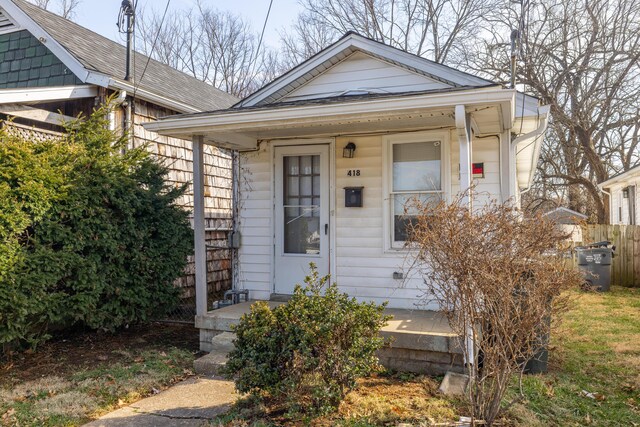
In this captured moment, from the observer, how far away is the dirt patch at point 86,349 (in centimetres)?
508

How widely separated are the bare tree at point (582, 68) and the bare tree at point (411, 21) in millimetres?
1014

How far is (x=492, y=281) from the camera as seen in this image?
3.22m

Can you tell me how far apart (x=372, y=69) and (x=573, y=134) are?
15183mm

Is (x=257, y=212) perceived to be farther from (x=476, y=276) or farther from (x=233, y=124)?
(x=476, y=276)

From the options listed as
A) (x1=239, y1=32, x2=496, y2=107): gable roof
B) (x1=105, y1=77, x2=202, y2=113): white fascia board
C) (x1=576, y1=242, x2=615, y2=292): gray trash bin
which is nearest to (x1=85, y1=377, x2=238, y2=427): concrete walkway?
(x1=239, y1=32, x2=496, y2=107): gable roof

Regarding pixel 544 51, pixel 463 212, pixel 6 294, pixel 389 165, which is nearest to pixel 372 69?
pixel 389 165

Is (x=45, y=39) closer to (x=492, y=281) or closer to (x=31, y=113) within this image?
(x=31, y=113)

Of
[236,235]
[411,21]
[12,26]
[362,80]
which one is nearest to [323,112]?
[362,80]

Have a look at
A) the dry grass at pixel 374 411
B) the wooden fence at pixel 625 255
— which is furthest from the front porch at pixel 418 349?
the wooden fence at pixel 625 255

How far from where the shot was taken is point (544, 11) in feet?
54.2

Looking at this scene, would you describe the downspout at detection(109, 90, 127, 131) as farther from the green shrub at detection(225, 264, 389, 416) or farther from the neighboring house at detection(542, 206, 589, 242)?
the neighboring house at detection(542, 206, 589, 242)

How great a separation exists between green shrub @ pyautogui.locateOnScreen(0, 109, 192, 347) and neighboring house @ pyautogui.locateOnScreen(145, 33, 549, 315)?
0.91m

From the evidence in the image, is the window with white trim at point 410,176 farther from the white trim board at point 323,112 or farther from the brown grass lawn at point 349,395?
the brown grass lawn at point 349,395

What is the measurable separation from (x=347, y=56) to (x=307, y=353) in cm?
456
